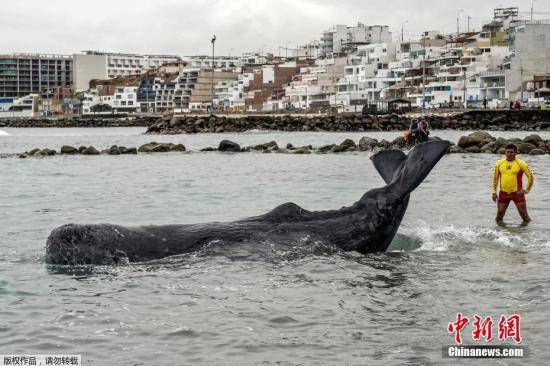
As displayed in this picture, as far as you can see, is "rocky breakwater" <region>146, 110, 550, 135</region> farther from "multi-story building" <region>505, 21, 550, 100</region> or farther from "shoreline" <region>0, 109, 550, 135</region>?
"multi-story building" <region>505, 21, 550, 100</region>

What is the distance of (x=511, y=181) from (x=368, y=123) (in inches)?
2537

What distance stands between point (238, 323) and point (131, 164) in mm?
30300

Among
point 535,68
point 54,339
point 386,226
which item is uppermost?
point 535,68

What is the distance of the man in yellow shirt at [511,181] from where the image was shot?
14.8 meters

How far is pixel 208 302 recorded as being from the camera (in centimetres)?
897

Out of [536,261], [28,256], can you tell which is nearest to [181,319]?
[28,256]

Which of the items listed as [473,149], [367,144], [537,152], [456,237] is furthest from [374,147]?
[456,237]

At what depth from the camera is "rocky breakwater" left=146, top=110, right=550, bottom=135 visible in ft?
242

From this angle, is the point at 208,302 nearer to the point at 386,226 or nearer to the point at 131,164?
the point at 386,226

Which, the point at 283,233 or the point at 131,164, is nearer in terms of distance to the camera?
the point at 283,233

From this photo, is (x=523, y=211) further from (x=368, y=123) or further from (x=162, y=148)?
(x=368, y=123)

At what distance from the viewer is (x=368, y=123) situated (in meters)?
78.9
